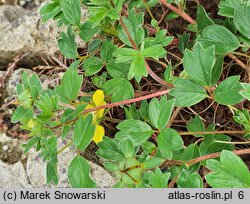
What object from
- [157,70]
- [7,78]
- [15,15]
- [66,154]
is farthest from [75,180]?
[15,15]

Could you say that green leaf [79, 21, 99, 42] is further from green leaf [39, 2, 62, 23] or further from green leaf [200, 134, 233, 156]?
green leaf [200, 134, 233, 156]

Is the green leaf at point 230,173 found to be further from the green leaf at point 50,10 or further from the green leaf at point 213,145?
the green leaf at point 50,10

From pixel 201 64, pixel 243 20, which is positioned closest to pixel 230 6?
pixel 243 20

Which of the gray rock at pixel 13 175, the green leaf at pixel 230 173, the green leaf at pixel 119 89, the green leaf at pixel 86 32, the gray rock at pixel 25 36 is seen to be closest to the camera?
the green leaf at pixel 230 173

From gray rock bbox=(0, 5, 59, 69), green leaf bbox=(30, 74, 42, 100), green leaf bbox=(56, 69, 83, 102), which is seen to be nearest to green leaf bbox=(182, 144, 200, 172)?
green leaf bbox=(56, 69, 83, 102)

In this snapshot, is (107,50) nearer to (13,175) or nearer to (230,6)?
(230,6)

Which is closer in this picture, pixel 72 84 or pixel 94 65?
pixel 72 84

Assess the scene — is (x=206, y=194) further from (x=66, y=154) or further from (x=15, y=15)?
(x=15, y=15)

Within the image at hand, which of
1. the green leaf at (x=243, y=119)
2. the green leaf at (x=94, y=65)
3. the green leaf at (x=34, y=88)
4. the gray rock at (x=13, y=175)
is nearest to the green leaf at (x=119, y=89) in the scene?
the green leaf at (x=94, y=65)
